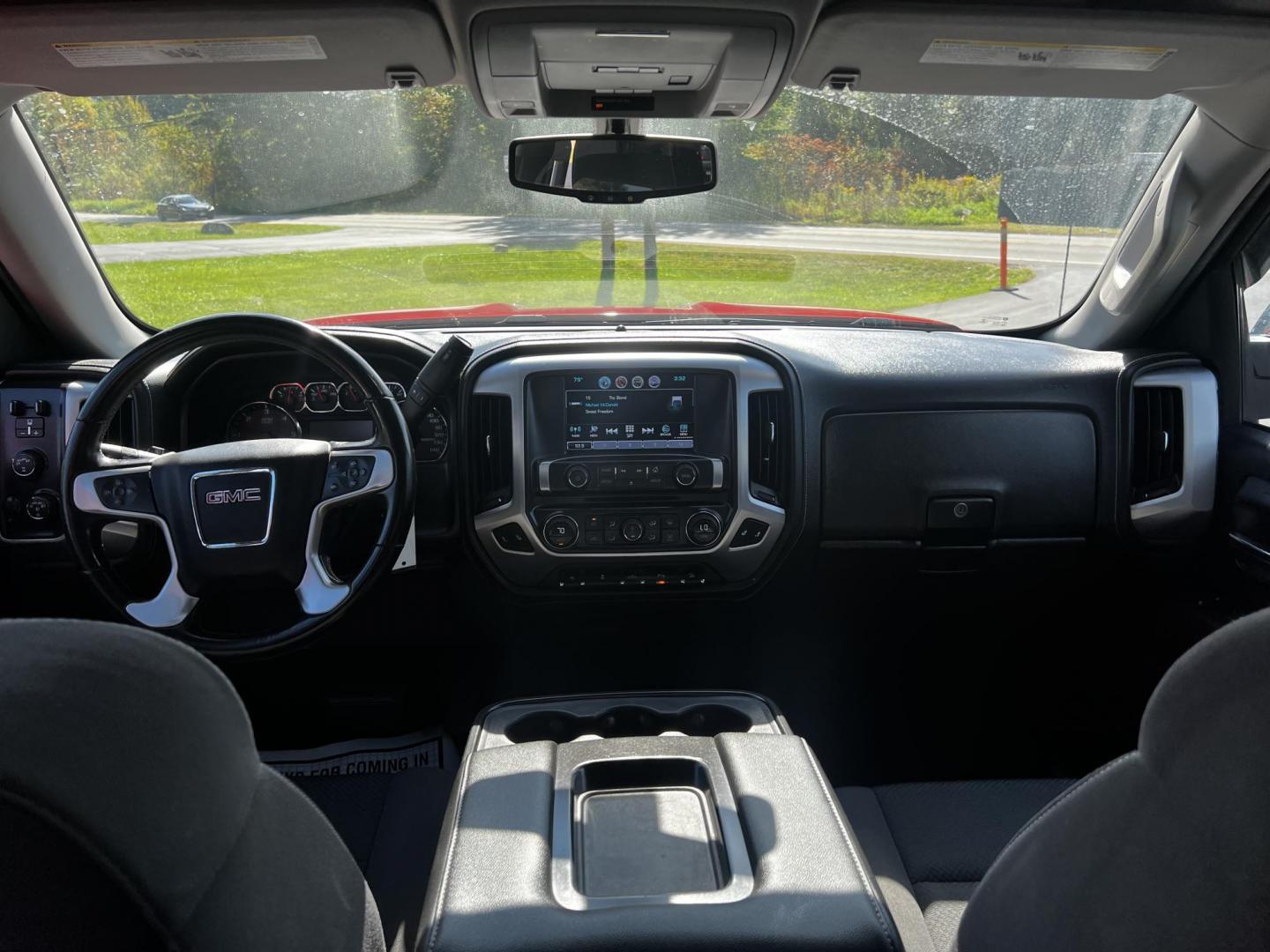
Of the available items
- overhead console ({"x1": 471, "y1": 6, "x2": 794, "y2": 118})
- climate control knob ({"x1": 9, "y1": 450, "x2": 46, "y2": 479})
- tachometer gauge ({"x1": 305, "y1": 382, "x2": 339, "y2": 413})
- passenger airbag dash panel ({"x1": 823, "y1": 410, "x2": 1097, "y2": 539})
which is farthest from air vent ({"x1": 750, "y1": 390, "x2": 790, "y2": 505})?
climate control knob ({"x1": 9, "y1": 450, "x2": 46, "y2": 479})

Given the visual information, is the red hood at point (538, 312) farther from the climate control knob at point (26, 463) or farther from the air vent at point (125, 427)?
the climate control knob at point (26, 463)

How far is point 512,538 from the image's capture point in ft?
10.1

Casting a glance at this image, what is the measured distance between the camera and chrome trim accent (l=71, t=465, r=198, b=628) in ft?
7.70

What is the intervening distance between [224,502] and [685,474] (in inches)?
50.4

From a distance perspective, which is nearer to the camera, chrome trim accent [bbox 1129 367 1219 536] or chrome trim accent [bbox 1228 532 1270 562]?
chrome trim accent [bbox 1228 532 1270 562]

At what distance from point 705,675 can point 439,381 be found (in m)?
1.51

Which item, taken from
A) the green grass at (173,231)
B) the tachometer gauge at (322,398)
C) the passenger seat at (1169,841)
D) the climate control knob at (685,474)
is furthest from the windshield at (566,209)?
the passenger seat at (1169,841)

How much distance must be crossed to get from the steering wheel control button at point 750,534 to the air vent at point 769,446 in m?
0.07

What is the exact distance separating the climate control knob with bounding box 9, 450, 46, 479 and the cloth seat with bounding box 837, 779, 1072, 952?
2.36 meters

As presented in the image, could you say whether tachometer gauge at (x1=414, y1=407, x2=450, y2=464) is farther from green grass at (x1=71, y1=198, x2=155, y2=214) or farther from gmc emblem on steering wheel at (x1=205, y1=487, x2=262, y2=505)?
green grass at (x1=71, y1=198, x2=155, y2=214)

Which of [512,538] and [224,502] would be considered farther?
[512,538]

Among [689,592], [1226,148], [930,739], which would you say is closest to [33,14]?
[689,592]

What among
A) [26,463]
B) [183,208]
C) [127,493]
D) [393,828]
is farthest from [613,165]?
[26,463]

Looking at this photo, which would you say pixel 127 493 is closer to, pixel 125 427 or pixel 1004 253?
pixel 125 427
